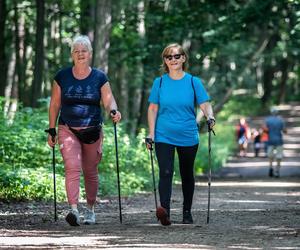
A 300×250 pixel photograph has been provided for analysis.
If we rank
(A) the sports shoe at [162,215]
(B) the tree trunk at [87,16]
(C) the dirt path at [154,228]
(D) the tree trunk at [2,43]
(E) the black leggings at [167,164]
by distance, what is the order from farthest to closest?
(B) the tree trunk at [87,16]
(D) the tree trunk at [2,43]
(E) the black leggings at [167,164]
(A) the sports shoe at [162,215]
(C) the dirt path at [154,228]

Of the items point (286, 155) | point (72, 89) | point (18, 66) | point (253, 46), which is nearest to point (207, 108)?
point (72, 89)

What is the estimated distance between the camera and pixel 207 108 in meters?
10.6

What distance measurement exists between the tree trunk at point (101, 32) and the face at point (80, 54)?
1094 centimetres

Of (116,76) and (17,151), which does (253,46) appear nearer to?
(116,76)

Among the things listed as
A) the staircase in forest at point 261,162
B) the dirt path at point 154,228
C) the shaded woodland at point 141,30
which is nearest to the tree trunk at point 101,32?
the shaded woodland at point 141,30

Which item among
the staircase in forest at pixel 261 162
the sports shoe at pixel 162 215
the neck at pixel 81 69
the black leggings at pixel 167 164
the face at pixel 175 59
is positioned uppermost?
the face at pixel 175 59

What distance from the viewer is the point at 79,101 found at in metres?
10.3

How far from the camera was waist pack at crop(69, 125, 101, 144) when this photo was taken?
10337 mm

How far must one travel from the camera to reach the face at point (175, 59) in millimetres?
10383

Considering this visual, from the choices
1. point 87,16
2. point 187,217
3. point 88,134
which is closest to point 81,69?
point 88,134

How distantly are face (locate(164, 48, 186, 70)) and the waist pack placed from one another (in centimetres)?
115

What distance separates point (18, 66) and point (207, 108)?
1942 centimetres

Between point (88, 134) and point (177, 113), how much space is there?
1.10 m

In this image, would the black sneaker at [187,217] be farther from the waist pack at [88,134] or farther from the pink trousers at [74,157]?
the waist pack at [88,134]
